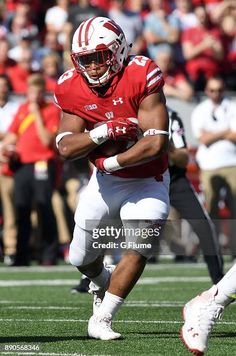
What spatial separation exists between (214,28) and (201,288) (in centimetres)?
739

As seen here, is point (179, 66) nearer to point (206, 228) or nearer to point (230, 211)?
point (230, 211)

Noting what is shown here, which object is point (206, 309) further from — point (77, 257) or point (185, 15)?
point (185, 15)

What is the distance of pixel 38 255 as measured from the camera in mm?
14844

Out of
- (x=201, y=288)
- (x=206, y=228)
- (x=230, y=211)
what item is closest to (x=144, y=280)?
(x=201, y=288)

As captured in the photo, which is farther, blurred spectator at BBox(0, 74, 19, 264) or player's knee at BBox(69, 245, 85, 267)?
blurred spectator at BBox(0, 74, 19, 264)

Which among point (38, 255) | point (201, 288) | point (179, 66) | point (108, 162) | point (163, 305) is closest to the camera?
point (108, 162)

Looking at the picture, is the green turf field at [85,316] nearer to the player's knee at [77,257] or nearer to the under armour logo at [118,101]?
the player's knee at [77,257]

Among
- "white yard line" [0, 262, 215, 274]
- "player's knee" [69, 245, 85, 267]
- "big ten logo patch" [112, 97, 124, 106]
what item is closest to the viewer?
"big ten logo patch" [112, 97, 124, 106]

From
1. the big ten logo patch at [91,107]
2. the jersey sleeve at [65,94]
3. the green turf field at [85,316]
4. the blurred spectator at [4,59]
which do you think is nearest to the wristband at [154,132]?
the big ten logo patch at [91,107]

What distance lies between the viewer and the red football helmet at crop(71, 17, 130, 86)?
6.96m

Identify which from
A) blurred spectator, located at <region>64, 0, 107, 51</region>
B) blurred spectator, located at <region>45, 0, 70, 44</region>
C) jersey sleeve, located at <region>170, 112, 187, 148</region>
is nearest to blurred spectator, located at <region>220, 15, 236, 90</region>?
blurred spectator, located at <region>64, 0, 107, 51</region>

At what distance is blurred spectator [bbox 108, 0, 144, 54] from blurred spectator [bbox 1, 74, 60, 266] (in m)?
3.04

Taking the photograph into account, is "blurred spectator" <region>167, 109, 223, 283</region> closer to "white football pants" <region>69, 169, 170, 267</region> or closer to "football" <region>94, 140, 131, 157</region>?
"white football pants" <region>69, 169, 170, 267</region>

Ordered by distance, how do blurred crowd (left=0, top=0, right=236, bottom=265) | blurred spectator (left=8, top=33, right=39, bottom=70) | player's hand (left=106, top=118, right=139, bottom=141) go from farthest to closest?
1. blurred spectator (left=8, top=33, right=39, bottom=70)
2. blurred crowd (left=0, top=0, right=236, bottom=265)
3. player's hand (left=106, top=118, right=139, bottom=141)
